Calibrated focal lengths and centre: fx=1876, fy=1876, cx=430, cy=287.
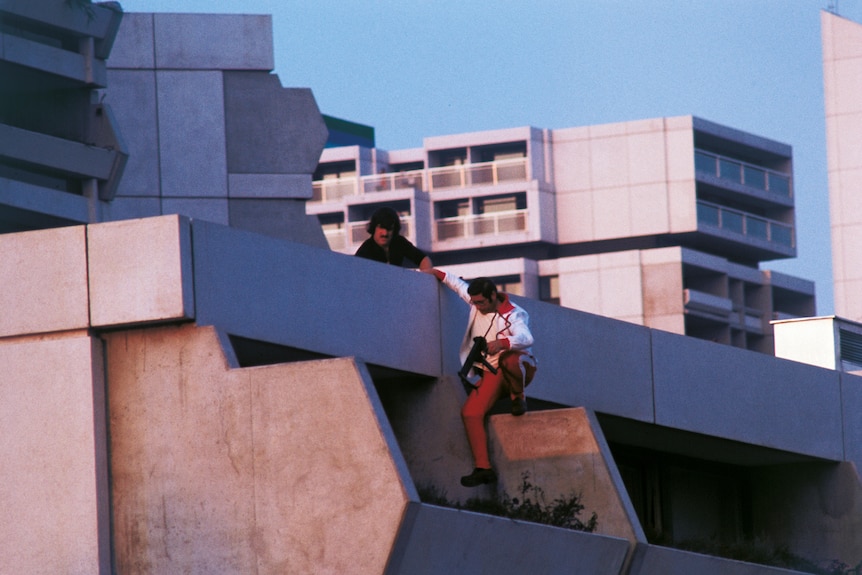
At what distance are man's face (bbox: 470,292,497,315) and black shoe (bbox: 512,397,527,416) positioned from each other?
34.5 inches

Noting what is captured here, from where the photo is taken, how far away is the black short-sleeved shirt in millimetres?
17047

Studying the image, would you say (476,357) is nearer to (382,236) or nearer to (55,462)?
(382,236)

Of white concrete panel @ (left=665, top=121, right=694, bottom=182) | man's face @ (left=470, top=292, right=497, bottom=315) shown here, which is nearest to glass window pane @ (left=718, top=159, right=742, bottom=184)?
white concrete panel @ (left=665, top=121, right=694, bottom=182)

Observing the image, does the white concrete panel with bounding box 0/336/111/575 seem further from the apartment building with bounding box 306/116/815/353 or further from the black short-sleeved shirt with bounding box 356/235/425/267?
the apartment building with bounding box 306/116/815/353

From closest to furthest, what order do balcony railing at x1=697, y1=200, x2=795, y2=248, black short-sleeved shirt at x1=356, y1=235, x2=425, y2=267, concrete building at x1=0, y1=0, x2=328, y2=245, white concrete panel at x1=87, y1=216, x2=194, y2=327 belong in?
white concrete panel at x1=87, y1=216, x2=194, y2=327, black short-sleeved shirt at x1=356, y1=235, x2=425, y2=267, concrete building at x1=0, y1=0, x2=328, y2=245, balcony railing at x1=697, y1=200, x2=795, y2=248

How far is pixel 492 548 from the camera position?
15.1 metres

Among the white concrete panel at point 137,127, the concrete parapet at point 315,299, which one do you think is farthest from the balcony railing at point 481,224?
the concrete parapet at point 315,299

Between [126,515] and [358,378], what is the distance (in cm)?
234

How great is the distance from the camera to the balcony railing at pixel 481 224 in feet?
297

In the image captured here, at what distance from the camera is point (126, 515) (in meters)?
15.0

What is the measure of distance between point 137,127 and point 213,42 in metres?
3.73

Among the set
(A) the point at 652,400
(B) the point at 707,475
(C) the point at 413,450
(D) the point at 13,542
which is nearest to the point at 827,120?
(B) the point at 707,475

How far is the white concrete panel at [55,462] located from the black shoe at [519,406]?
141 inches

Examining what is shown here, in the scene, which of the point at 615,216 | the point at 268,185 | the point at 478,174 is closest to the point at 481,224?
the point at 478,174
